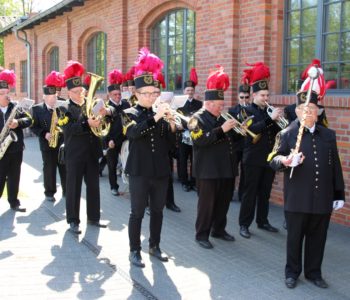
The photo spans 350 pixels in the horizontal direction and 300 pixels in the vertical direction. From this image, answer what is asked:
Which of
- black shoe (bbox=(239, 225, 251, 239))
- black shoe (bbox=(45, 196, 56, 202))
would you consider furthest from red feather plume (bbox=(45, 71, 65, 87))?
black shoe (bbox=(239, 225, 251, 239))

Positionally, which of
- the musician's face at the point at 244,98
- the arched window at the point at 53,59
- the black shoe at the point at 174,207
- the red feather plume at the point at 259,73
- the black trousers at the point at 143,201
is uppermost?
the arched window at the point at 53,59

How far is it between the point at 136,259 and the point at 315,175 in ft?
7.13

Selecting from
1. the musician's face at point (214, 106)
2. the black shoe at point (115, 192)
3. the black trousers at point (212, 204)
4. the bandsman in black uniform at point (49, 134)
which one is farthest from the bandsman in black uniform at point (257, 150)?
the bandsman in black uniform at point (49, 134)

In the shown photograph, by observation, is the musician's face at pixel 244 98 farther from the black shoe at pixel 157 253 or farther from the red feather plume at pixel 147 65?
the black shoe at pixel 157 253

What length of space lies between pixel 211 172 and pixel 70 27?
12393 millimetres

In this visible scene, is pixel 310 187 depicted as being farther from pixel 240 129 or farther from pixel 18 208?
pixel 18 208

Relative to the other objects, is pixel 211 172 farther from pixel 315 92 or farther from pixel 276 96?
pixel 276 96

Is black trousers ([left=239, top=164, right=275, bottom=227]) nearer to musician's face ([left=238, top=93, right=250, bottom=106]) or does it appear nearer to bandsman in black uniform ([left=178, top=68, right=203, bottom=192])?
musician's face ([left=238, top=93, right=250, bottom=106])

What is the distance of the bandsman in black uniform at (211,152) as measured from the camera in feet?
18.6

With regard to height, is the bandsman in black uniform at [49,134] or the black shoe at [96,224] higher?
the bandsman in black uniform at [49,134]

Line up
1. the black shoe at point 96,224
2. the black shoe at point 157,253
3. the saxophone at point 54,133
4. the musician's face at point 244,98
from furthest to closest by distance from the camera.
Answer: the saxophone at point 54,133, the musician's face at point 244,98, the black shoe at point 96,224, the black shoe at point 157,253

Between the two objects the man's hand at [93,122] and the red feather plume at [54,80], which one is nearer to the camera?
the man's hand at [93,122]

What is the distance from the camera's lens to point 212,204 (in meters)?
5.91

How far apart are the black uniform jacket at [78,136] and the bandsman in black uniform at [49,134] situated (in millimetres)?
1705
